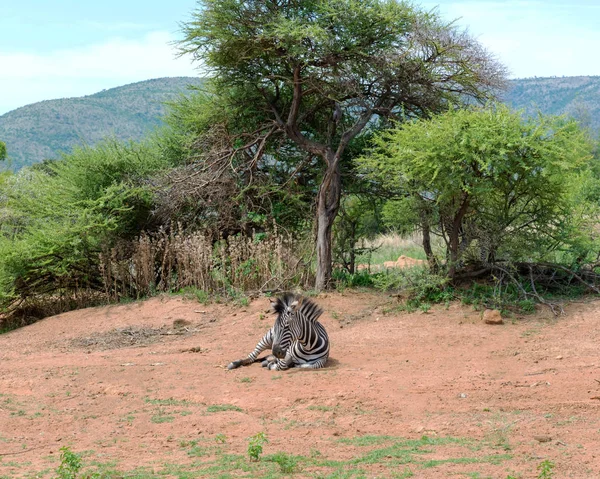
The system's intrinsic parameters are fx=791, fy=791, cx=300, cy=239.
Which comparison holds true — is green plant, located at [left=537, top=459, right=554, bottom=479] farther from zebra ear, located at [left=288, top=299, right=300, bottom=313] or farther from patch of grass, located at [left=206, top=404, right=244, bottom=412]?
zebra ear, located at [left=288, top=299, right=300, bottom=313]

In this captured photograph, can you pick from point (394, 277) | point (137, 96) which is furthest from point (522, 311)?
point (137, 96)

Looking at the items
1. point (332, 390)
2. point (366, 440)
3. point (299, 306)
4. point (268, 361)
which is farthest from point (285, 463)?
point (299, 306)

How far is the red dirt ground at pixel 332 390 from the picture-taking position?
6754mm

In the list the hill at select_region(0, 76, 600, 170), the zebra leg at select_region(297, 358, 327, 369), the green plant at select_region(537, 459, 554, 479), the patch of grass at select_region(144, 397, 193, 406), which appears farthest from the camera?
the hill at select_region(0, 76, 600, 170)

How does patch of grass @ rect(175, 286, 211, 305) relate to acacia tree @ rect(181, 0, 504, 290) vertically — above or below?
below

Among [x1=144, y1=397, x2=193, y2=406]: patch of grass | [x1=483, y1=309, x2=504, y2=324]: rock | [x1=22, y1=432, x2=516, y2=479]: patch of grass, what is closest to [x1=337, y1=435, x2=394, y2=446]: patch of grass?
[x1=22, y1=432, x2=516, y2=479]: patch of grass

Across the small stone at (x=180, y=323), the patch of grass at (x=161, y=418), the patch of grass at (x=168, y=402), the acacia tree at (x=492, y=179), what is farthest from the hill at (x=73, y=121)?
the patch of grass at (x=161, y=418)

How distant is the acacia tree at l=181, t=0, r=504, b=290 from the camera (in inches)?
576

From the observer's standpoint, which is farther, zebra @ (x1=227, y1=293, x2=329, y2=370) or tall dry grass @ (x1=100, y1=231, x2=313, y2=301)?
tall dry grass @ (x1=100, y1=231, x2=313, y2=301)

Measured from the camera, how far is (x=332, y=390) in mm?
8805

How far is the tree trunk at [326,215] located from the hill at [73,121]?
→ 7223 cm

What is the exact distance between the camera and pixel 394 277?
45.3 ft

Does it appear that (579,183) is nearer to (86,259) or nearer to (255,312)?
(255,312)

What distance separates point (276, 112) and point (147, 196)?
11.6 ft
